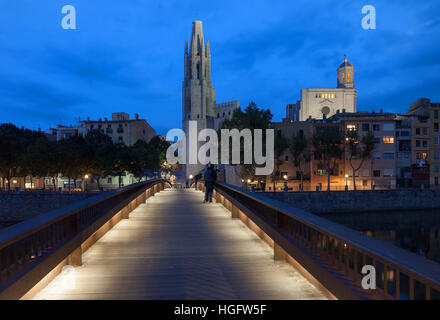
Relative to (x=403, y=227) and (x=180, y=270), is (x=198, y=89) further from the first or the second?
(x=180, y=270)

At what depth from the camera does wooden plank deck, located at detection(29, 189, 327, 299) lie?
475 cm

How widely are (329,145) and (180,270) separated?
4684 cm

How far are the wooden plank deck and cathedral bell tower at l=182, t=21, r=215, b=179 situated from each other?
99.8 meters

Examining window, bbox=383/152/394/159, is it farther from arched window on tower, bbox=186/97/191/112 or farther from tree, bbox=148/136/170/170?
arched window on tower, bbox=186/97/191/112

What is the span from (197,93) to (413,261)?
A: 11094 centimetres

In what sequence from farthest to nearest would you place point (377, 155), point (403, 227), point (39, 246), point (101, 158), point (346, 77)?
point (346, 77) < point (377, 155) < point (101, 158) < point (403, 227) < point (39, 246)

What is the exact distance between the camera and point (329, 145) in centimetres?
4919

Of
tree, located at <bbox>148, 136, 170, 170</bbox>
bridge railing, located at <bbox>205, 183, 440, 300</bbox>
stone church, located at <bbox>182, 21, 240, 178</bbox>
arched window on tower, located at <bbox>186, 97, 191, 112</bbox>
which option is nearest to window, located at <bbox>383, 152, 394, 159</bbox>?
tree, located at <bbox>148, 136, 170, 170</bbox>

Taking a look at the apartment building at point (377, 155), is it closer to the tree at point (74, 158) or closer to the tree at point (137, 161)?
the tree at point (137, 161)

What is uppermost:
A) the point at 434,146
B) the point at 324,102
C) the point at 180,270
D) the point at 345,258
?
the point at 324,102

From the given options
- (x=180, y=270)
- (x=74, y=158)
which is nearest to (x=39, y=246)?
(x=180, y=270)
